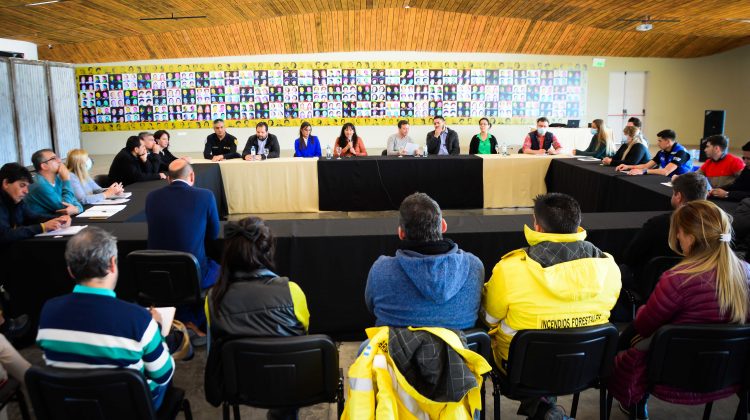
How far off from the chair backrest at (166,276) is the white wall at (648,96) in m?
10.2

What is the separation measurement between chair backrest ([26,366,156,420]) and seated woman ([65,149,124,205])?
3.08 metres

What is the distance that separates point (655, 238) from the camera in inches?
121

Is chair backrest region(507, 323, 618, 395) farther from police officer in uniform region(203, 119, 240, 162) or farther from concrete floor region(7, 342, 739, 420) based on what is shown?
police officer in uniform region(203, 119, 240, 162)

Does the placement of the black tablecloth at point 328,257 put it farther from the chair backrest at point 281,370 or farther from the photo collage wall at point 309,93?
the photo collage wall at point 309,93

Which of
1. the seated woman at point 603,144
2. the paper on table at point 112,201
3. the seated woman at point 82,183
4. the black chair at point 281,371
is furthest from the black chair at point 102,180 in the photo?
the seated woman at point 603,144

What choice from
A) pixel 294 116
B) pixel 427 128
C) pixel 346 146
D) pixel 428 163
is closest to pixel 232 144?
pixel 346 146

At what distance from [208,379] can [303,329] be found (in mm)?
381

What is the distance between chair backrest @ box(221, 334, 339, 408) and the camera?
183 cm

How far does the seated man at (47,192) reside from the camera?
384 cm

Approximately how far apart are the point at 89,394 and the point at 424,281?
1.09 metres

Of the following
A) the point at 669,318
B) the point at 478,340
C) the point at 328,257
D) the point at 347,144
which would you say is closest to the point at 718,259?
the point at 669,318

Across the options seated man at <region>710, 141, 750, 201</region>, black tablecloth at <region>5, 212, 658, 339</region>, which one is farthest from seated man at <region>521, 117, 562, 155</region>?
black tablecloth at <region>5, 212, 658, 339</region>

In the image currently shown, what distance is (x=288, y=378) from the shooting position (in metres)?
1.89

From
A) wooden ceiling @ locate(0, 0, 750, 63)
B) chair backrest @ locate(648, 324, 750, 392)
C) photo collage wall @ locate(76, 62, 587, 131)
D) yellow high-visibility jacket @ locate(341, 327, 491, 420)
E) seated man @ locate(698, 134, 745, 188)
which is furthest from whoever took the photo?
photo collage wall @ locate(76, 62, 587, 131)
